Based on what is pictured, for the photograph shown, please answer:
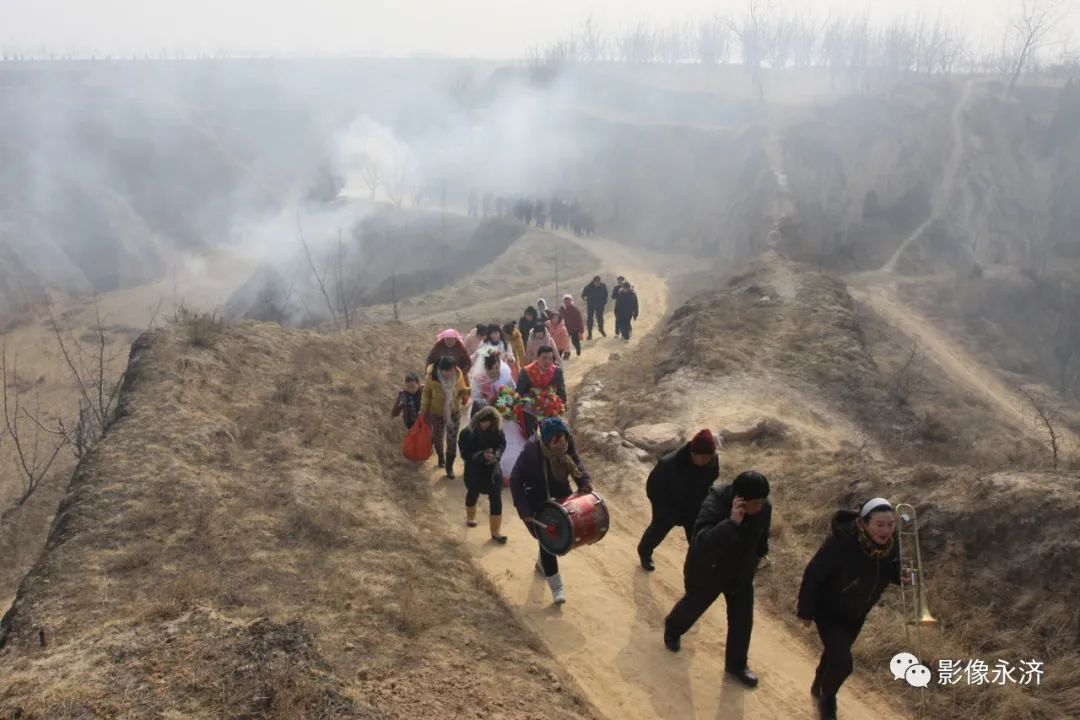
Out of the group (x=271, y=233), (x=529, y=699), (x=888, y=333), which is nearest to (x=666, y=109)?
(x=271, y=233)

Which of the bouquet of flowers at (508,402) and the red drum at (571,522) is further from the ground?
the red drum at (571,522)

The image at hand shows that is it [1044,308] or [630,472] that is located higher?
[630,472]

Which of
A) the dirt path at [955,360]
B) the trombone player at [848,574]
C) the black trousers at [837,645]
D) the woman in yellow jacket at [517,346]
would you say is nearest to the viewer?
the trombone player at [848,574]

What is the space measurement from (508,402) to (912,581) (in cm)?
474

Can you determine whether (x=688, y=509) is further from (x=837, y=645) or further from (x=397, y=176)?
(x=397, y=176)

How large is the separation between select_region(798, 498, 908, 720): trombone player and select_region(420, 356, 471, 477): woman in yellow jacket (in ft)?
16.4

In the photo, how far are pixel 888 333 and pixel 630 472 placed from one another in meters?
16.6

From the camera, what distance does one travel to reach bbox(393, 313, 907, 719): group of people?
15.0 ft

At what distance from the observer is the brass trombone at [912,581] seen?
4.53 metres

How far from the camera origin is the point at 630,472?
9.41 metres

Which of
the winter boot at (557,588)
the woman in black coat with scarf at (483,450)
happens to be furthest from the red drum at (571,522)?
the woman in black coat with scarf at (483,450)

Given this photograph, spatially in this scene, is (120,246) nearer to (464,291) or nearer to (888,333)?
(464,291)

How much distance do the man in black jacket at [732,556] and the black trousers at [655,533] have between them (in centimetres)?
95

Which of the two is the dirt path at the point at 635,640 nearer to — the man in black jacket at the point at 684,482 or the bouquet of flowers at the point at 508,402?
the man in black jacket at the point at 684,482
